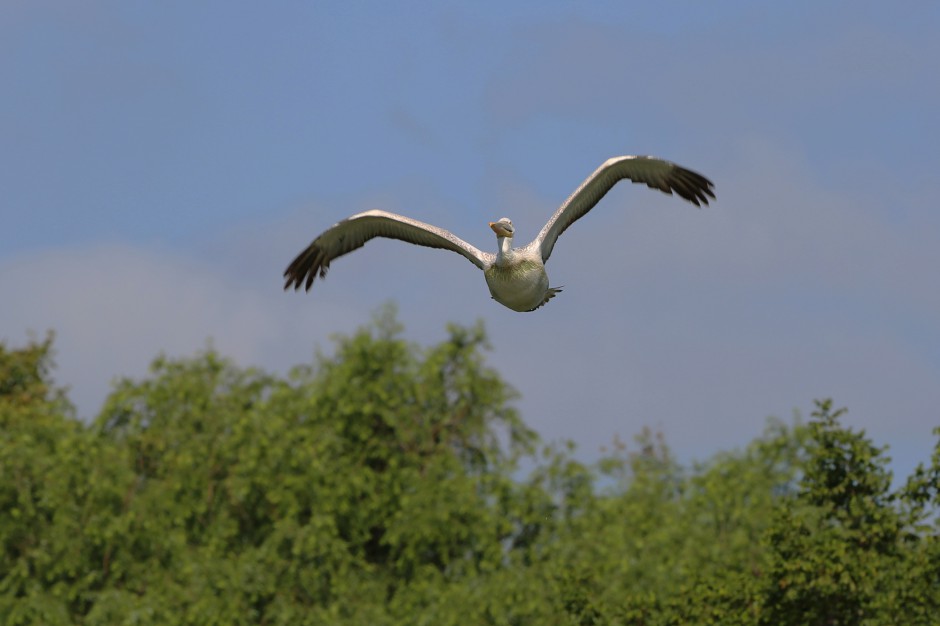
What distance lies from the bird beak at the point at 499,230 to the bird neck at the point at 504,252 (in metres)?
0.08

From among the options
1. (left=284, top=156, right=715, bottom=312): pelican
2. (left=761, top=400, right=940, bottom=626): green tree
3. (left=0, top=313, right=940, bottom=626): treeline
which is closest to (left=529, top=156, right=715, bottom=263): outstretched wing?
(left=284, top=156, right=715, bottom=312): pelican

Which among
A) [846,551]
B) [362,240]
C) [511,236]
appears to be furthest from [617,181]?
[846,551]

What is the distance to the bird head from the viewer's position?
16.4 m

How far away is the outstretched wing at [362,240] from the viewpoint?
16828 mm

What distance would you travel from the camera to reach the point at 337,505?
36.6 meters

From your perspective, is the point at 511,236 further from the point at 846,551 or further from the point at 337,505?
the point at 337,505

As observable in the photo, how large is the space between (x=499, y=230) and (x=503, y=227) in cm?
5

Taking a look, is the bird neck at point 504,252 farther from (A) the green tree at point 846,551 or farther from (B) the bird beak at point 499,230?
(A) the green tree at point 846,551

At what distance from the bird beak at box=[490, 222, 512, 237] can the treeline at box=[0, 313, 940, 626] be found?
14.9 m

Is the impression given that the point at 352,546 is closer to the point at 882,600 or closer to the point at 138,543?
the point at 138,543

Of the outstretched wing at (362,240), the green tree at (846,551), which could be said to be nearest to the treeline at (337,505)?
the green tree at (846,551)

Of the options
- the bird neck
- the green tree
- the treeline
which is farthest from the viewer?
the treeline

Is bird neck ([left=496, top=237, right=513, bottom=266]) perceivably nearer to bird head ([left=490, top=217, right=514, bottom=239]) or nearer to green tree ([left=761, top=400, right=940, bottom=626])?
bird head ([left=490, top=217, right=514, bottom=239])

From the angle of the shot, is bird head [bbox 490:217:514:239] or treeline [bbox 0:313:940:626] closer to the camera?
bird head [bbox 490:217:514:239]
